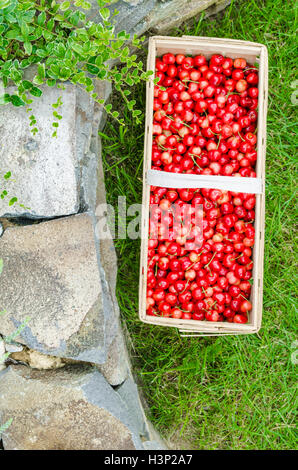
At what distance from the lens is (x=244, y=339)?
2588mm

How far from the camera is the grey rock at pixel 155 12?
2.09m

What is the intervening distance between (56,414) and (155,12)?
1978 mm

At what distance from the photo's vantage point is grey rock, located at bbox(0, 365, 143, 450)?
208 cm

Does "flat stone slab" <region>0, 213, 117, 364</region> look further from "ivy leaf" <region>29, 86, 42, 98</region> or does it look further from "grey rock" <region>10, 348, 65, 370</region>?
"ivy leaf" <region>29, 86, 42, 98</region>

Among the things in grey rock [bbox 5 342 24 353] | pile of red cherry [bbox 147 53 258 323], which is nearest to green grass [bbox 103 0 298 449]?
pile of red cherry [bbox 147 53 258 323]

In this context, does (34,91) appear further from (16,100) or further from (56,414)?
(56,414)

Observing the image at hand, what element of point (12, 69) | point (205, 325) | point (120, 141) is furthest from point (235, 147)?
point (12, 69)

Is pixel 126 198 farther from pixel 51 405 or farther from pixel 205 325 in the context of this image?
pixel 51 405

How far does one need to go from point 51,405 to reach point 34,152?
3.75ft

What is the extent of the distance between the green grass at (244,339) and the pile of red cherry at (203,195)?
0.33 m

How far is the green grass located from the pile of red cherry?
334mm

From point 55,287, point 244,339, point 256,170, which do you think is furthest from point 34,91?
point 244,339

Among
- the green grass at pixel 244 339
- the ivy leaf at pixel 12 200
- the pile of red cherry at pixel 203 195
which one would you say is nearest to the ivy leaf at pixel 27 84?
the ivy leaf at pixel 12 200
